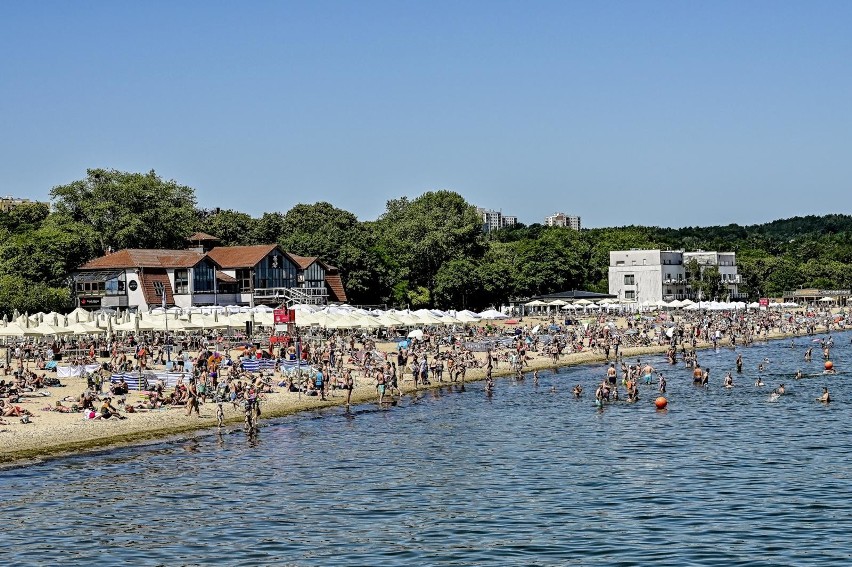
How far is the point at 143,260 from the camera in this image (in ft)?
286

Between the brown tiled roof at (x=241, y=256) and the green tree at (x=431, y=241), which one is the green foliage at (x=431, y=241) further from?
the brown tiled roof at (x=241, y=256)

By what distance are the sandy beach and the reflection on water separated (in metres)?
1.25

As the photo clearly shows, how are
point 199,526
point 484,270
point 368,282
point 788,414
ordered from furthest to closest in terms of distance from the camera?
1. point 484,270
2. point 368,282
3. point 788,414
4. point 199,526

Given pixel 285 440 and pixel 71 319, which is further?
pixel 71 319

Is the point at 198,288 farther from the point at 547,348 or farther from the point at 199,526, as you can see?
the point at 199,526

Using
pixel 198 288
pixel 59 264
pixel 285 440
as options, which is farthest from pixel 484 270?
pixel 285 440

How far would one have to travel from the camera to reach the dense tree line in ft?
280

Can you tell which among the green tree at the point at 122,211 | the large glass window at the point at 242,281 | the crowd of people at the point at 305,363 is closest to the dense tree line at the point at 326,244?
the green tree at the point at 122,211

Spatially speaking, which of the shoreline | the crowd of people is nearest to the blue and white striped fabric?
the crowd of people

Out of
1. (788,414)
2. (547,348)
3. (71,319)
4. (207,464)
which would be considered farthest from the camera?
(547,348)

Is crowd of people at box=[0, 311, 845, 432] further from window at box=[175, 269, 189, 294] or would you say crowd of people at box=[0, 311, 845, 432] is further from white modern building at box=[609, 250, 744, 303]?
white modern building at box=[609, 250, 744, 303]

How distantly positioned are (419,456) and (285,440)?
5308mm

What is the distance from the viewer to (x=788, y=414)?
154 ft

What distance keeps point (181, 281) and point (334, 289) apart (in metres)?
17.0
